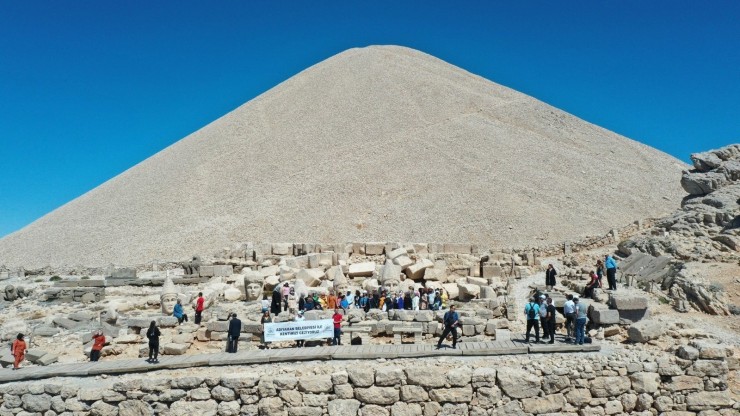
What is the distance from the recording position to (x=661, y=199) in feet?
134

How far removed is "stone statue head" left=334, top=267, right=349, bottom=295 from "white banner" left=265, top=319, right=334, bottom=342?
19.4 ft

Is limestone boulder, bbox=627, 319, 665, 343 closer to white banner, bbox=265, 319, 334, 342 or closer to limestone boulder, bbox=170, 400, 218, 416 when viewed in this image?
white banner, bbox=265, 319, 334, 342

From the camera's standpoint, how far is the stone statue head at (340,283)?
16.2m

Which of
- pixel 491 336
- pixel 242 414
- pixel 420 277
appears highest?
pixel 420 277

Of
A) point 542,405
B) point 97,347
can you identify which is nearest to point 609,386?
point 542,405

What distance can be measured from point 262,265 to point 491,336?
11506mm

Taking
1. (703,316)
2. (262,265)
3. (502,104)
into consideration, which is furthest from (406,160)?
(703,316)

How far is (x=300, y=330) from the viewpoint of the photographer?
387 inches

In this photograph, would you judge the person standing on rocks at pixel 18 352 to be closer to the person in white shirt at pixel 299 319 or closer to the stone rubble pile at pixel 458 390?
the stone rubble pile at pixel 458 390

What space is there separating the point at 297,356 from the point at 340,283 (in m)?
8.78

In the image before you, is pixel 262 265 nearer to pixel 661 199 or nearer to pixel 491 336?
pixel 491 336

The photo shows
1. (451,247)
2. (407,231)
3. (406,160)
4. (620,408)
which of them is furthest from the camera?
(406,160)

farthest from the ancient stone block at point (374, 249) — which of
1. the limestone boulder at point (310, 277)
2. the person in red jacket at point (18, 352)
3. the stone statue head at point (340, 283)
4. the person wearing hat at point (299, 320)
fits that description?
the person in red jacket at point (18, 352)

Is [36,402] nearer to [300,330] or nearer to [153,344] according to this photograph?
[153,344]
